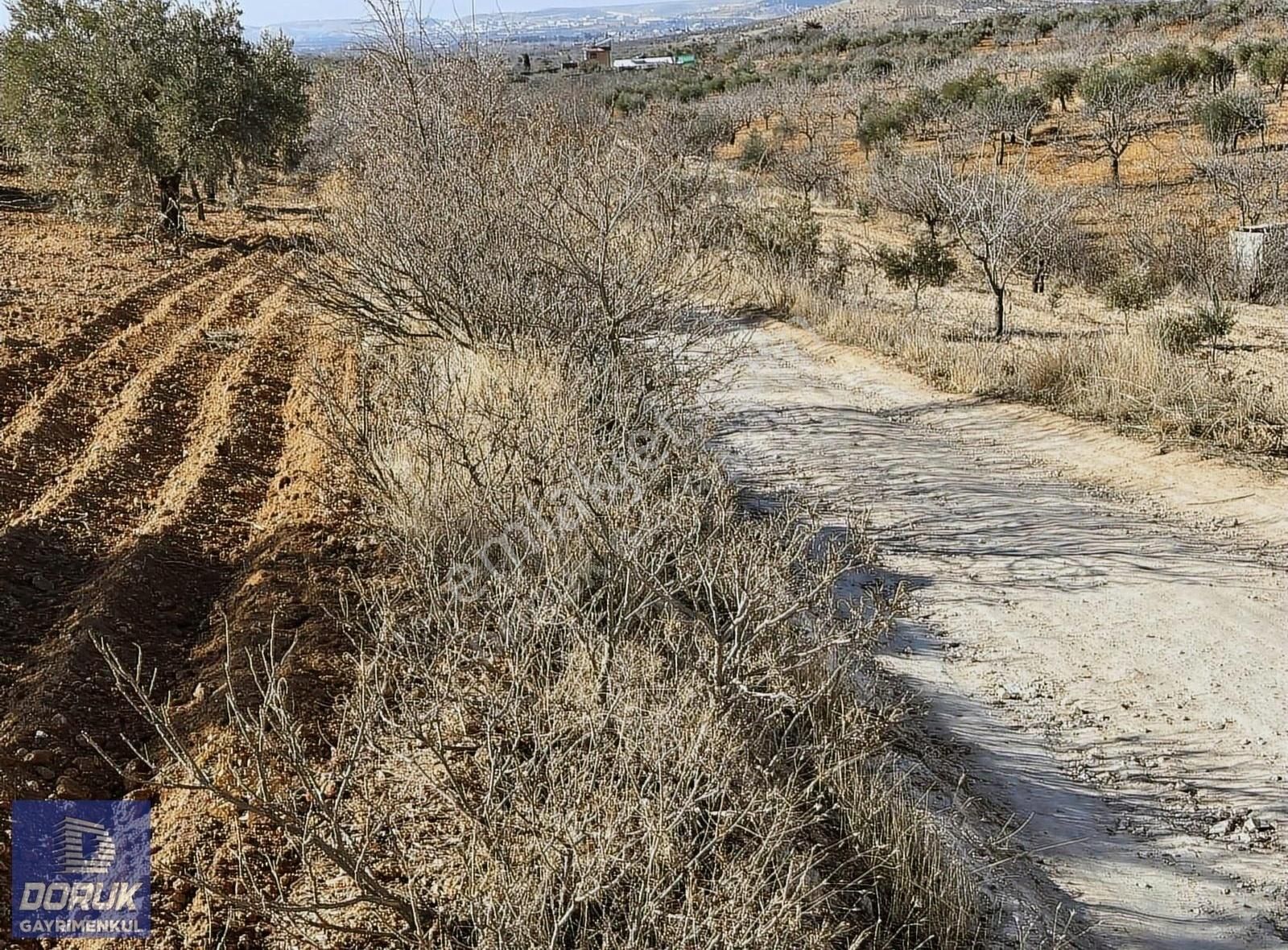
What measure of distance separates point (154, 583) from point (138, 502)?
138 centimetres

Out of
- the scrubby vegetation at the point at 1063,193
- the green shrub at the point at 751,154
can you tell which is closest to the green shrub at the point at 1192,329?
the scrubby vegetation at the point at 1063,193

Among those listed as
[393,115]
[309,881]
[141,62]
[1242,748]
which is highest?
[141,62]

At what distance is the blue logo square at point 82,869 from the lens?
3.16m

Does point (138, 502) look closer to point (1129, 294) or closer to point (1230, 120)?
point (1129, 294)

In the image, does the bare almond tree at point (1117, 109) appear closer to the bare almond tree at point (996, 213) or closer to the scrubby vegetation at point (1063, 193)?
the scrubby vegetation at point (1063, 193)

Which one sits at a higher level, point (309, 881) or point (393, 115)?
point (393, 115)

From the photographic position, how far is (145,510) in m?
6.39

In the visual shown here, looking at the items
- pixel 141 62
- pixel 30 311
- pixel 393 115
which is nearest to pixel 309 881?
pixel 393 115

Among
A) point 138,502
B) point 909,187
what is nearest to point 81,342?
point 138,502

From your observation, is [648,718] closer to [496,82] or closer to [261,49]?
[496,82]

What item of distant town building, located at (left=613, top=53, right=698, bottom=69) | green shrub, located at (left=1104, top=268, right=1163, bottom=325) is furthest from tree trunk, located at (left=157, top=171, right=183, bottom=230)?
distant town building, located at (left=613, top=53, right=698, bottom=69)

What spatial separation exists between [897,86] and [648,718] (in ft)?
128

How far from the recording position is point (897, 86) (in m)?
38.4

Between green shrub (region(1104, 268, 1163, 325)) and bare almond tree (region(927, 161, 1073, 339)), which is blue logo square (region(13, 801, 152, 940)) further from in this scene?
green shrub (region(1104, 268, 1163, 325))
